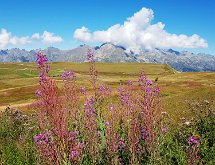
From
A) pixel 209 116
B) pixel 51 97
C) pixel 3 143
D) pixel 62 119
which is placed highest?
pixel 51 97

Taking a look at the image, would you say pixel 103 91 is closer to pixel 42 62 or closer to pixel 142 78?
pixel 142 78

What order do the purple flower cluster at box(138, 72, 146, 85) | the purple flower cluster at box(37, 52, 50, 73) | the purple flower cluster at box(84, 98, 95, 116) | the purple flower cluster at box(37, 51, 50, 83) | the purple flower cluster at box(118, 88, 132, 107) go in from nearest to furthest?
the purple flower cluster at box(37, 51, 50, 83) → the purple flower cluster at box(37, 52, 50, 73) → the purple flower cluster at box(138, 72, 146, 85) → the purple flower cluster at box(118, 88, 132, 107) → the purple flower cluster at box(84, 98, 95, 116)

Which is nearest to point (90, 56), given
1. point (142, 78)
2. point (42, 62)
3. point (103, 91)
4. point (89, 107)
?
point (89, 107)

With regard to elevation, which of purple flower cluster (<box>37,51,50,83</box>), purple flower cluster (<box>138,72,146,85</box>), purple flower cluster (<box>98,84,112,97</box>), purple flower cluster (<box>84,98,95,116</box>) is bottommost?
purple flower cluster (<box>84,98,95,116</box>)

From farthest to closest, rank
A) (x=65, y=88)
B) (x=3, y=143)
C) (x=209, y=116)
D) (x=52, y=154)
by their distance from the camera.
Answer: (x=3, y=143), (x=209, y=116), (x=65, y=88), (x=52, y=154)

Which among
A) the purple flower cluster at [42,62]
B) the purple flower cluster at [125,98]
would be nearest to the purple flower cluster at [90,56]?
the purple flower cluster at [125,98]

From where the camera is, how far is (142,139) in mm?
8180

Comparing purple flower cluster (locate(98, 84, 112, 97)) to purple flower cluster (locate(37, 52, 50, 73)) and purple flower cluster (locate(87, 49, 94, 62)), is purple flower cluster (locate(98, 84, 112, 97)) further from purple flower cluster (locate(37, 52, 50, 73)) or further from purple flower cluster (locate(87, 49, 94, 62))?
purple flower cluster (locate(37, 52, 50, 73))

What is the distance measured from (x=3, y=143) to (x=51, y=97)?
994 cm

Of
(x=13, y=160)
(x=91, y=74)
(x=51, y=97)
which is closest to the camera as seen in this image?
(x=51, y=97)

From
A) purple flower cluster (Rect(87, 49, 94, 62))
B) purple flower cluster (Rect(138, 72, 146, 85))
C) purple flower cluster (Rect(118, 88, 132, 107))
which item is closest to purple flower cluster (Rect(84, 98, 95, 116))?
purple flower cluster (Rect(118, 88, 132, 107))

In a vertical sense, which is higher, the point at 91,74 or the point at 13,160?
the point at 91,74

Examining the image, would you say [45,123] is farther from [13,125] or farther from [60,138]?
[13,125]

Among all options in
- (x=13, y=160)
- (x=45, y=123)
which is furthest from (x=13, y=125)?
(x=45, y=123)
